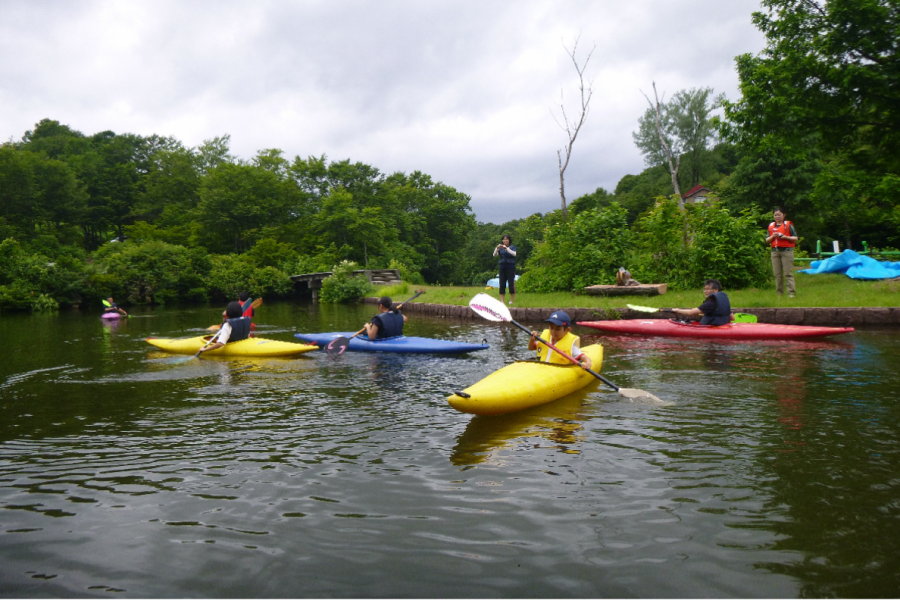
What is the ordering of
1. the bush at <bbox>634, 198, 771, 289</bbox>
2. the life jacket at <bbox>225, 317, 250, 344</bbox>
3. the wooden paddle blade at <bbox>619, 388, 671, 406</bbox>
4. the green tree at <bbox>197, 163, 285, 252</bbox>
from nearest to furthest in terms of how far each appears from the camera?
the wooden paddle blade at <bbox>619, 388, 671, 406</bbox> → the life jacket at <bbox>225, 317, 250, 344</bbox> → the bush at <bbox>634, 198, 771, 289</bbox> → the green tree at <bbox>197, 163, 285, 252</bbox>

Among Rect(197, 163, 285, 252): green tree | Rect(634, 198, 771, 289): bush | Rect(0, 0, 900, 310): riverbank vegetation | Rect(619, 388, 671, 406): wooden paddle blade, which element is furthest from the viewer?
Rect(197, 163, 285, 252): green tree

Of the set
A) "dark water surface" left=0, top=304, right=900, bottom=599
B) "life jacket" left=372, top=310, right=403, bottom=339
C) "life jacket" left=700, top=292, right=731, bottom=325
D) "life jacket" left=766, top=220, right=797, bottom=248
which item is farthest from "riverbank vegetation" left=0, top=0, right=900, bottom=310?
"dark water surface" left=0, top=304, right=900, bottom=599

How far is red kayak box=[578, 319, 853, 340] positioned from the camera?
9.12 metres

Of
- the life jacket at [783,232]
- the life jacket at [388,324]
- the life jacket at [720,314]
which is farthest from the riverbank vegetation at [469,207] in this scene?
the life jacket at [388,324]

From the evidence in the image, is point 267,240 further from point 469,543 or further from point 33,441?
point 469,543

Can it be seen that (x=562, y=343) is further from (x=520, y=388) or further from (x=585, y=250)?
(x=585, y=250)

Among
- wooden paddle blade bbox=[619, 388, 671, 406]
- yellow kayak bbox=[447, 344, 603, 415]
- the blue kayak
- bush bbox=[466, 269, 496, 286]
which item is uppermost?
bush bbox=[466, 269, 496, 286]

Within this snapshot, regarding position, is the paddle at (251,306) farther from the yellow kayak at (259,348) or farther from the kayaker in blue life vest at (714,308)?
the kayaker in blue life vest at (714,308)

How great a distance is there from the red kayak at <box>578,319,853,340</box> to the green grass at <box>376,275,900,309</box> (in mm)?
2431

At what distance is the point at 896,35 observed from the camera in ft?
37.1

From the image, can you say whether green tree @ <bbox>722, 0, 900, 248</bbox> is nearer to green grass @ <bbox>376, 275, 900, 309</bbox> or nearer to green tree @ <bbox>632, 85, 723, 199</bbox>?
green grass @ <bbox>376, 275, 900, 309</bbox>

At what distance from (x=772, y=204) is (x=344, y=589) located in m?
32.2

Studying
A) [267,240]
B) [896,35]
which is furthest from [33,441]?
[267,240]

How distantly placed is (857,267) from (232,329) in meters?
15.5
